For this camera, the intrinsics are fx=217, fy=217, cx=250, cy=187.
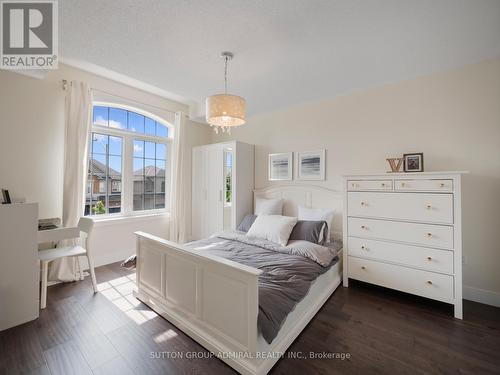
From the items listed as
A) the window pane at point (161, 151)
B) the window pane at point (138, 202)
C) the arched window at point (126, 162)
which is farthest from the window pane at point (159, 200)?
the window pane at point (161, 151)

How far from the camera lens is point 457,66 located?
232cm

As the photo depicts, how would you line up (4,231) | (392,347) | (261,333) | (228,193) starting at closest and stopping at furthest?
(261,333)
(392,347)
(4,231)
(228,193)

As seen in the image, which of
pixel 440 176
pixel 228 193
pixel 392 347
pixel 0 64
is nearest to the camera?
pixel 392 347

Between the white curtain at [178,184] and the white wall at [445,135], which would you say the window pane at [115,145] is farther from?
the white wall at [445,135]

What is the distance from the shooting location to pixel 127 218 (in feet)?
11.4

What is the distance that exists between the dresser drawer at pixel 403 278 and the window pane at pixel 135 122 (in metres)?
3.73

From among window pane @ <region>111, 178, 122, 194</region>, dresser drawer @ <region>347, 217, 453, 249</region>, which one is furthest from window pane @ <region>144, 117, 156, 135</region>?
dresser drawer @ <region>347, 217, 453, 249</region>

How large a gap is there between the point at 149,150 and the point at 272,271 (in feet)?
10.2

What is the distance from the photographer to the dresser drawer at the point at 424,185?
2043 mm

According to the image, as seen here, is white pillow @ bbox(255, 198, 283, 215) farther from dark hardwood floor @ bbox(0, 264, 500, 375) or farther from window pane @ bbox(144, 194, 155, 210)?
window pane @ bbox(144, 194, 155, 210)

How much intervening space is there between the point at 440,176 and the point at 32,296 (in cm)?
395

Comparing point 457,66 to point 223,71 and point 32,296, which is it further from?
point 32,296

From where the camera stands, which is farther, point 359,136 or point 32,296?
point 359,136

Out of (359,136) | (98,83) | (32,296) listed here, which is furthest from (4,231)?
(359,136)
